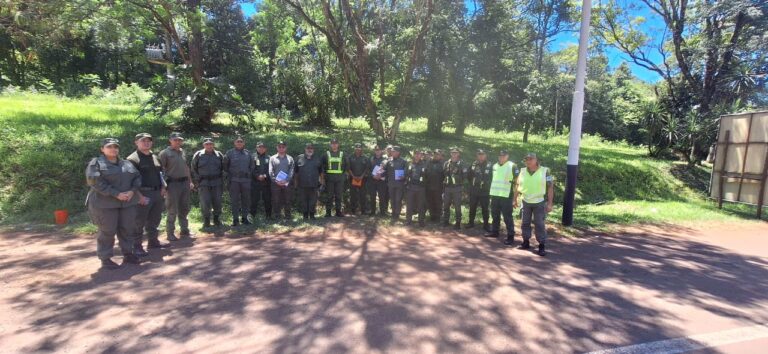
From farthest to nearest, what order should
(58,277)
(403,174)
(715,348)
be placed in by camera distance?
(403,174) < (58,277) < (715,348)

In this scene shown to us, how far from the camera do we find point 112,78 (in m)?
32.3

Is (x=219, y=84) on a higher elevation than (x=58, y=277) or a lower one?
higher

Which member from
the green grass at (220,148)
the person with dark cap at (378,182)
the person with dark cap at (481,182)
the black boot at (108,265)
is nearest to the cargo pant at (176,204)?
the green grass at (220,148)

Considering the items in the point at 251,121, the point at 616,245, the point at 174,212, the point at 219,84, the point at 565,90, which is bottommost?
the point at 616,245

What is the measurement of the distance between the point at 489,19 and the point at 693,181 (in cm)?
999

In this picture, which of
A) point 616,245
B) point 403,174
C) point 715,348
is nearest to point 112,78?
point 403,174

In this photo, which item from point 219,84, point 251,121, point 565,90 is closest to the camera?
point 219,84

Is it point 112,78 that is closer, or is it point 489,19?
point 489,19

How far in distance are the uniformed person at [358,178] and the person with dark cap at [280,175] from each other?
1448 millimetres

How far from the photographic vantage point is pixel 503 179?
769 centimetres

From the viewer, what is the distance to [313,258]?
6375 mm

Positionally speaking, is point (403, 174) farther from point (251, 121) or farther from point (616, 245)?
point (251, 121)

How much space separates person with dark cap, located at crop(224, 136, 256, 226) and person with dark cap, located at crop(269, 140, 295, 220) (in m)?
0.44

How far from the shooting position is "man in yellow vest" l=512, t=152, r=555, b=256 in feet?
22.9
